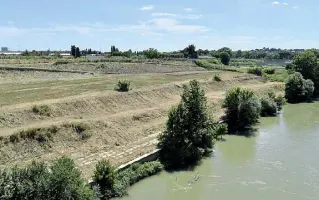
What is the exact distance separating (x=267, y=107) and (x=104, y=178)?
27474 mm

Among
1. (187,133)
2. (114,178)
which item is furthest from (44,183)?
(187,133)

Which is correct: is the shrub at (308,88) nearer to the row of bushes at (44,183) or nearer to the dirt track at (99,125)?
the dirt track at (99,125)

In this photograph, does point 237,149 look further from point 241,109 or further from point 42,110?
point 42,110

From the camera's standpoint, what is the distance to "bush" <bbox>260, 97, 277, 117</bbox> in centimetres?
4209

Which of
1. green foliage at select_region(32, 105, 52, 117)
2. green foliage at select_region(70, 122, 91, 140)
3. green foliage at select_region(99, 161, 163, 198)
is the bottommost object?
green foliage at select_region(99, 161, 163, 198)

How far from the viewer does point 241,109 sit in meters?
33.4

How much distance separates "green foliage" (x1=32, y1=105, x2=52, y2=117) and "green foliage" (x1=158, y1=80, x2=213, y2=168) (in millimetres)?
7996

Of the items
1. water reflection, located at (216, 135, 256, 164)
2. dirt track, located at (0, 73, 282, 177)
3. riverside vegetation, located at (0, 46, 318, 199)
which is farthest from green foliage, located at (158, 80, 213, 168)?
water reflection, located at (216, 135, 256, 164)

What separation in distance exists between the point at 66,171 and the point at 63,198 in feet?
3.44

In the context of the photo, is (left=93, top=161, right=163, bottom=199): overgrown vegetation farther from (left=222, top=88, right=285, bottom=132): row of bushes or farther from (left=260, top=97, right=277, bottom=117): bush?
(left=260, top=97, right=277, bottom=117): bush

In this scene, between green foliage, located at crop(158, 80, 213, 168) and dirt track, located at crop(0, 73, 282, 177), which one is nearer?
dirt track, located at crop(0, 73, 282, 177)

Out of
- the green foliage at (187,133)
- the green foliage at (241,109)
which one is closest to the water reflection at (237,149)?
the green foliage at (241,109)

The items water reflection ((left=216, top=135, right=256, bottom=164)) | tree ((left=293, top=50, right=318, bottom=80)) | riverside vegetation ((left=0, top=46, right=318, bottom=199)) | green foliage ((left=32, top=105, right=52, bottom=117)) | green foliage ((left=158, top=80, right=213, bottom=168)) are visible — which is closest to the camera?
riverside vegetation ((left=0, top=46, right=318, bottom=199))

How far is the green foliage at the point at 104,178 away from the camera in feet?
61.9
